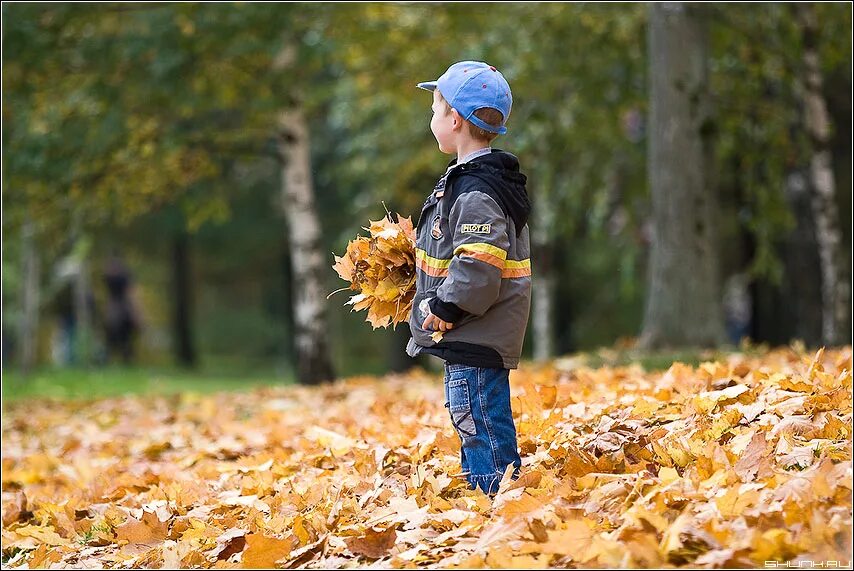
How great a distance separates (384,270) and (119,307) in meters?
19.6

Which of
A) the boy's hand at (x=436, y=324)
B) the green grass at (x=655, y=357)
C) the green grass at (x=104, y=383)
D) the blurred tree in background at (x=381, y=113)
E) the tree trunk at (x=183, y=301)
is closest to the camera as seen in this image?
the boy's hand at (x=436, y=324)

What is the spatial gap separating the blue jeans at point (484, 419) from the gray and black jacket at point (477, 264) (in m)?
0.07

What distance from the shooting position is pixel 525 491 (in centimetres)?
363

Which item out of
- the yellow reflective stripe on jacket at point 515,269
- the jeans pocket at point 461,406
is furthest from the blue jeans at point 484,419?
the yellow reflective stripe on jacket at point 515,269

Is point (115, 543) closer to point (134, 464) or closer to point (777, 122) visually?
point (134, 464)

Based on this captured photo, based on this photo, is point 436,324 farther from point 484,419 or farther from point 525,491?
point 525,491

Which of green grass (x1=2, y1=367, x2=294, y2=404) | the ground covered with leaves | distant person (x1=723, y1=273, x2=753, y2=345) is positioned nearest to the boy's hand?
the ground covered with leaves

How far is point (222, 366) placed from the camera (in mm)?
26250

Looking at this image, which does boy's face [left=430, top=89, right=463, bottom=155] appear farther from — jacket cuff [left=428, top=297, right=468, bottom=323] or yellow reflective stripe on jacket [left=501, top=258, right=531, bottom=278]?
jacket cuff [left=428, top=297, right=468, bottom=323]

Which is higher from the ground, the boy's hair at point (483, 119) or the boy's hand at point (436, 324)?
the boy's hair at point (483, 119)

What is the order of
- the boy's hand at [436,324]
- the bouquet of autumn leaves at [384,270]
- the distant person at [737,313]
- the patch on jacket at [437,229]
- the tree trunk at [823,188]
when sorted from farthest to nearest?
1. the distant person at [737,313]
2. the tree trunk at [823,188]
3. the bouquet of autumn leaves at [384,270]
4. the patch on jacket at [437,229]
5. the boy's hand at [436,324]

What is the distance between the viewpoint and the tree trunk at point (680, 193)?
8773 millimetres

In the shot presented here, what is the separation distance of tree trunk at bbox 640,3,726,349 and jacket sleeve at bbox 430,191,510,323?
5414mm

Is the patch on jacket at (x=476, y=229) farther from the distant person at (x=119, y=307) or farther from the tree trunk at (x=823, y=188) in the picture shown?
the distant person at (x=119, y=307)
